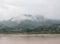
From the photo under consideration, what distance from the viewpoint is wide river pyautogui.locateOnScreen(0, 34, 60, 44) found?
1193 mm

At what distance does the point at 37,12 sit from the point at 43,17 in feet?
0.29

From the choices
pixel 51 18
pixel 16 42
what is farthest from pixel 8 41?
pixel 51 18

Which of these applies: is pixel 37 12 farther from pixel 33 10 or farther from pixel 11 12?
pixel 11 12

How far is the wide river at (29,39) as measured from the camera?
A: 3.92 ft

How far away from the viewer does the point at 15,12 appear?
4.00ft

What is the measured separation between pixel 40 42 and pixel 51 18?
30 cm

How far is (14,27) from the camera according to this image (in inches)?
47.7

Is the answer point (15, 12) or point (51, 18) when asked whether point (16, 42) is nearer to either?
point (15, 12)

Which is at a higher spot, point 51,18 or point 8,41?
point 51,18

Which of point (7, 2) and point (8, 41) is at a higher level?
point (7, 2)

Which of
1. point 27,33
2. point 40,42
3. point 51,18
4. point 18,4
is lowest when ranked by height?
point 40,42

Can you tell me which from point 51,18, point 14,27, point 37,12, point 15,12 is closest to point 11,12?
point 15,12

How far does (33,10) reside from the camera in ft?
4.05

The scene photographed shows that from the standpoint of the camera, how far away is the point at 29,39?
3.98 ft
